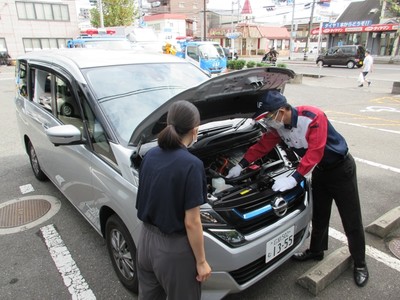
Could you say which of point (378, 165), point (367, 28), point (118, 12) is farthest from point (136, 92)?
point (367, 28)

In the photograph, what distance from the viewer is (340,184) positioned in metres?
2.38

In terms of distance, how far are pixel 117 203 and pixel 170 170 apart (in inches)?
37.3

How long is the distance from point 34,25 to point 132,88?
36616 mm

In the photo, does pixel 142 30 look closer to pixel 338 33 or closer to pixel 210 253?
pixel 210 253

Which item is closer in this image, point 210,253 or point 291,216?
point 210,253

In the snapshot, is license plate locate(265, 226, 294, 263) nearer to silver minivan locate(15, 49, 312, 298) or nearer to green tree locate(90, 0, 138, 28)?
silver minivan locate(15, 49, 312, 298)

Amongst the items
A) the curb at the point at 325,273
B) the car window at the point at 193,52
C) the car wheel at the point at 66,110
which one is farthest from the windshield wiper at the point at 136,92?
the car window at the point at 193,52

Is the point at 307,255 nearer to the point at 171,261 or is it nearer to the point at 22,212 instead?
the point at 171,261

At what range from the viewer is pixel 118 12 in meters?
32.7

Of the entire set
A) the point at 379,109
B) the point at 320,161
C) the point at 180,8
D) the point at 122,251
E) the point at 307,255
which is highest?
the point at 180,8

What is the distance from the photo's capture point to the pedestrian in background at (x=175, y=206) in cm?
146

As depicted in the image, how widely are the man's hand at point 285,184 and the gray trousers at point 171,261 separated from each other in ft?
3.03

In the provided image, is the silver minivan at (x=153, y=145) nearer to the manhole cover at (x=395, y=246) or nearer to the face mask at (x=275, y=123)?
the face mask at (x=275, y=123)

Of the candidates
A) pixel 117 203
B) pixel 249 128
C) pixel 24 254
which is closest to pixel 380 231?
pixel 249 128
